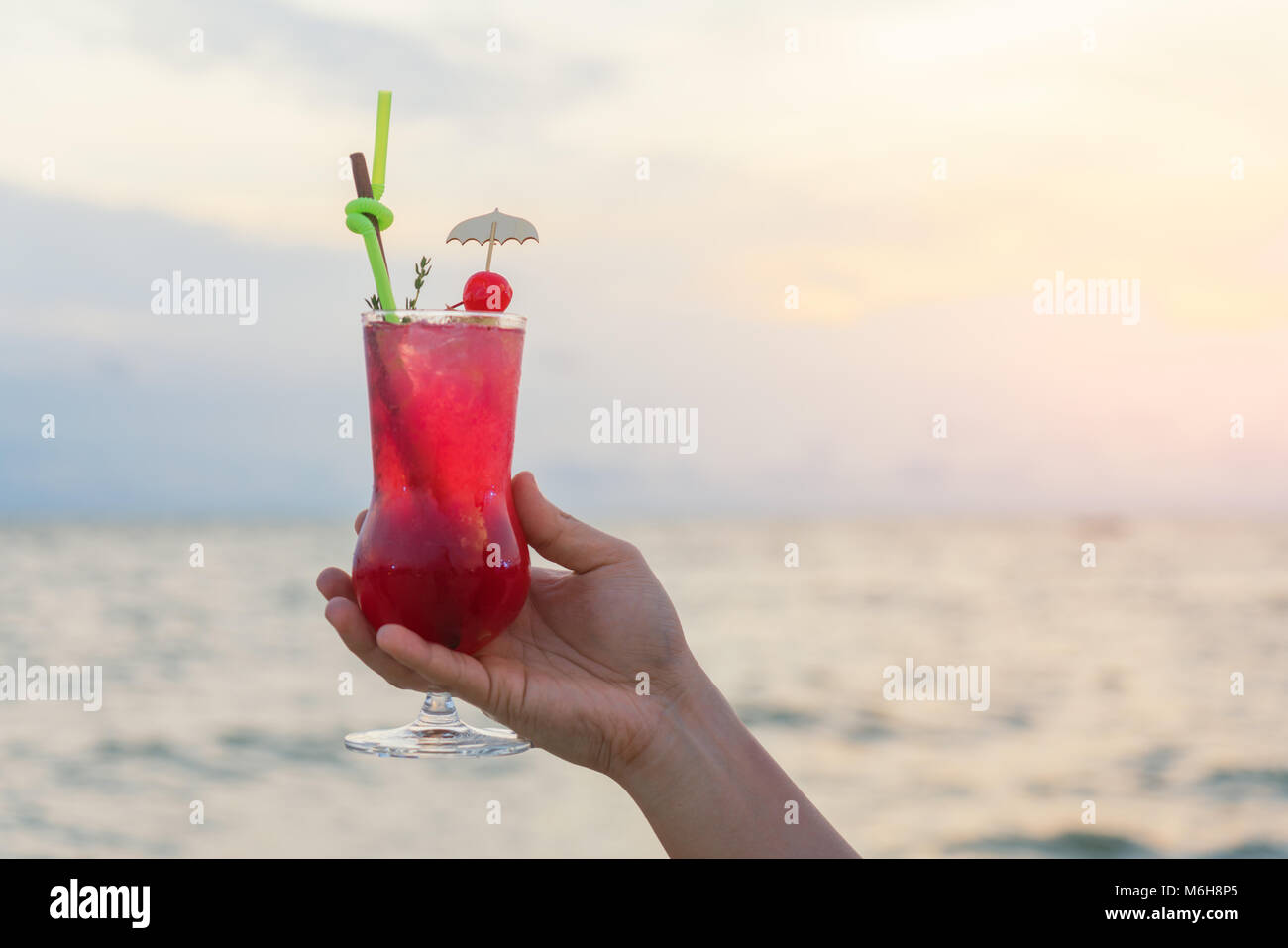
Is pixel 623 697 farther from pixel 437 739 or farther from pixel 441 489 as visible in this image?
pixel 441 489

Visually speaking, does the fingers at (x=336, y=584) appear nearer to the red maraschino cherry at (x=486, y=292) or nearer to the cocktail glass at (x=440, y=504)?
the cocktail glass at (x=440, y=504)

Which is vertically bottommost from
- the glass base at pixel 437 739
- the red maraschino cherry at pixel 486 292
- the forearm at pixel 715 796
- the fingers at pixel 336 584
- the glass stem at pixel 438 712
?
the forearm at pixel 715 796

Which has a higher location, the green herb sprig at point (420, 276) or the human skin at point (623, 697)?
the green herb sprig at point (420, 276)

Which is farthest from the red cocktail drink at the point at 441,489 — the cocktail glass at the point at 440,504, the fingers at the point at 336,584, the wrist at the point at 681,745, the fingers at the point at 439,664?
the wrist at the point at 681,745

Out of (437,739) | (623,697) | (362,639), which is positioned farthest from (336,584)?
(623,697)

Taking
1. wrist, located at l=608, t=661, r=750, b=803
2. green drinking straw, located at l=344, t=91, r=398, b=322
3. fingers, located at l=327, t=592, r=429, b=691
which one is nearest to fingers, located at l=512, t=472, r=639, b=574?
wrist, located at l=608, t=661, r=750, b=803

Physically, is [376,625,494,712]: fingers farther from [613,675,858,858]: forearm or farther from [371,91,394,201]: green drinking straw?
[371,91,394,201]: green drinking straw
